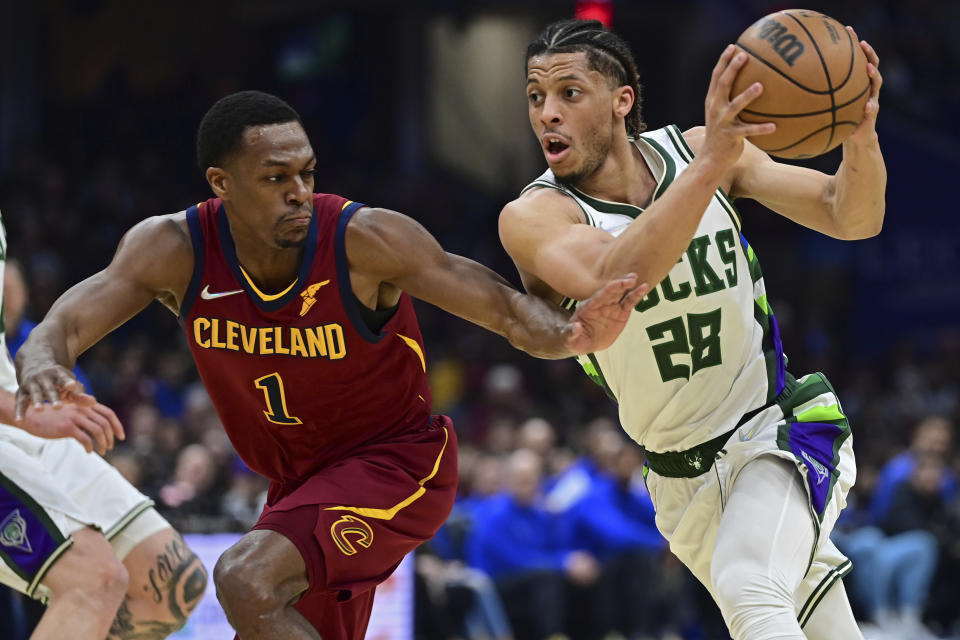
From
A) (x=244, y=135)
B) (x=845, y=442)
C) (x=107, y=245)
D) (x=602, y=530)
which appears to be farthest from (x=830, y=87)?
(x=107, y=245)

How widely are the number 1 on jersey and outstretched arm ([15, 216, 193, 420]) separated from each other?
43 cm

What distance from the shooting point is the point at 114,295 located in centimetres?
445

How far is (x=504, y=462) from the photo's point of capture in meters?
11.0

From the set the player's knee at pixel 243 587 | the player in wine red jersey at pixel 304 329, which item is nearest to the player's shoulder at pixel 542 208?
the player in wine red jersey at pixel 304 329

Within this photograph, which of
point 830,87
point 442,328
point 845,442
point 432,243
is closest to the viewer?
point 830,87

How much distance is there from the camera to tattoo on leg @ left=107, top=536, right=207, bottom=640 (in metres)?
5.49

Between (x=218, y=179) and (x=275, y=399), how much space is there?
0.79 m

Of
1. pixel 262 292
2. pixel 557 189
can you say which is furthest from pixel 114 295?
pixel 557 189

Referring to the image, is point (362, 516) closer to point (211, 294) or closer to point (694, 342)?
point (211, 294)

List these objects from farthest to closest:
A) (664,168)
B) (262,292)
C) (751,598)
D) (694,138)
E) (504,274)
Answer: (504,274)
(694,138)
(664,168)
(262,292)
(751,598)

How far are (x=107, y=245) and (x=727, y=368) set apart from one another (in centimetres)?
1199

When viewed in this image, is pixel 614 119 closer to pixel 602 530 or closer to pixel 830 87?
pixel 830 87

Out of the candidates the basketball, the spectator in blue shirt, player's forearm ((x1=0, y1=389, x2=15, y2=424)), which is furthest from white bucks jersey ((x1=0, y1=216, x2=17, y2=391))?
the spectator in blue shirt

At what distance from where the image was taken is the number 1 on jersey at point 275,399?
15.1 ft
